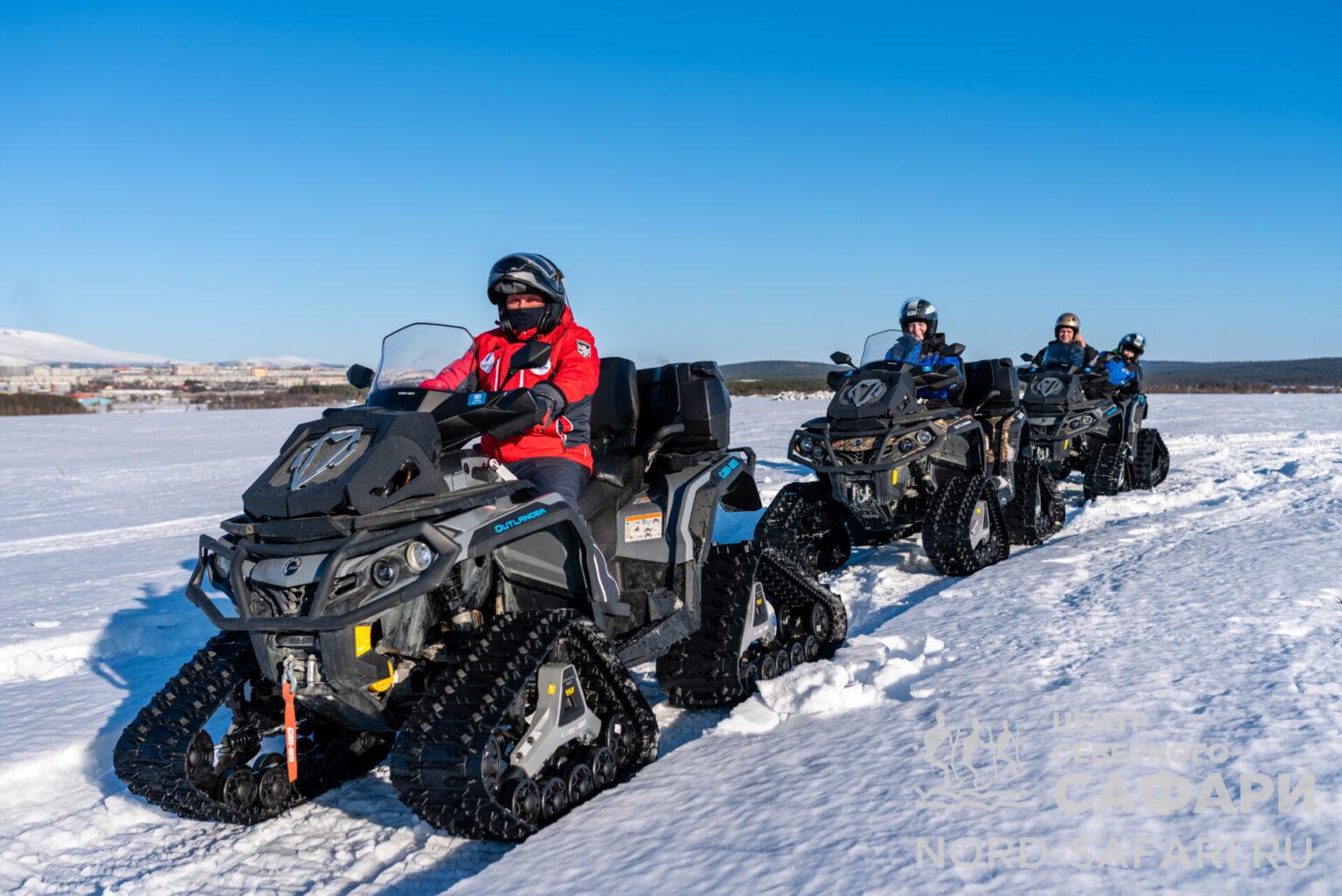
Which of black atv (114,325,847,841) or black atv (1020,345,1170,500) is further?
black atv (1020,345,1170,500)

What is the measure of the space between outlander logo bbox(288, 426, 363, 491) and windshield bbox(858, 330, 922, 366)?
241 inches

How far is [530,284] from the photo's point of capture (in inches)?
187

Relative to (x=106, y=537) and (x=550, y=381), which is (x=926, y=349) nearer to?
(x=550, y=381)

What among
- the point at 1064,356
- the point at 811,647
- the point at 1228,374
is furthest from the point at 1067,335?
the point at 1228,374

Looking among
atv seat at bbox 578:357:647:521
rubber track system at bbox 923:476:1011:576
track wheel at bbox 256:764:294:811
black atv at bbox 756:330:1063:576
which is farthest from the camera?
black atv at bbox 756:330:1063:576

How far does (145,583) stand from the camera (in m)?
7.79

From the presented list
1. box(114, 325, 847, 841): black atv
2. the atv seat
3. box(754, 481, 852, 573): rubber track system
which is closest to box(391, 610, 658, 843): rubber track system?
box(114, 325, 847, 841): black atv

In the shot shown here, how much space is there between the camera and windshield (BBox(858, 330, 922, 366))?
909 centimetres

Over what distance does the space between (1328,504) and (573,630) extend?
282 inches

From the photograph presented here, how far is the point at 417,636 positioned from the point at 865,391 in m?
5.12

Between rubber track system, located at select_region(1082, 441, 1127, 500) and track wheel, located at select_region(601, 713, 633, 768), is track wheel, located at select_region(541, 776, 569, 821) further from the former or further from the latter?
rubber track system, located at select_region(1082, 441, 1127, 500)

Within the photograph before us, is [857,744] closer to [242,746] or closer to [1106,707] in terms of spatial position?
[1106,707]

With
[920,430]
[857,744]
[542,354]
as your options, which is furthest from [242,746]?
[920,430]

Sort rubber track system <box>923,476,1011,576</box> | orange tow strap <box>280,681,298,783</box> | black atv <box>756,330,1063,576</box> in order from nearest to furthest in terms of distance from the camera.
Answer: orange tow strap <box>280,681,298,783</box>, rubber track system <box>923,476,1011,576</box>, black atv <box>756,330,1063,576</box>
